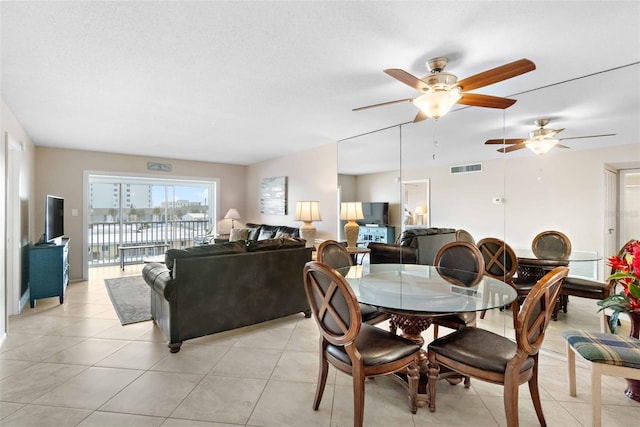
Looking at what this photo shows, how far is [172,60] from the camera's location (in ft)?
6.94

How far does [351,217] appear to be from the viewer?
450cm

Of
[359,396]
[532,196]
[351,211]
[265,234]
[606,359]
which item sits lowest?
[359,396]

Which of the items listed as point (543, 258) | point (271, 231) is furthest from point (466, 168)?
point (271, 231)

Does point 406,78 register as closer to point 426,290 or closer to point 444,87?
point 444,87

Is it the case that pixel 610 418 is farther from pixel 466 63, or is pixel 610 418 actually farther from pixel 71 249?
pixel 71 249

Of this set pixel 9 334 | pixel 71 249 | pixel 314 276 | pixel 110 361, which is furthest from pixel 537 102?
pixel 71 249

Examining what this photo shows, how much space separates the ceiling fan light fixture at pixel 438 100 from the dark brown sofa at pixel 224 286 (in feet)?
6.20

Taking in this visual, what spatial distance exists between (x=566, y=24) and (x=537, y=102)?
1.14 metres

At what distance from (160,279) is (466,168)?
10.8 feet

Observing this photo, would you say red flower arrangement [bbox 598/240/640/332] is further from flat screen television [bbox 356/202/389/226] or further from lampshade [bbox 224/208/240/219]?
lampshade [bbox 224/208/240/219]

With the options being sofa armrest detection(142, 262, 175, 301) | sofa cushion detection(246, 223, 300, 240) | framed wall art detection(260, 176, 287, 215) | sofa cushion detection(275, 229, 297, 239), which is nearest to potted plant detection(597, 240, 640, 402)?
sofa armrest detection(142, 262, 175, 301)

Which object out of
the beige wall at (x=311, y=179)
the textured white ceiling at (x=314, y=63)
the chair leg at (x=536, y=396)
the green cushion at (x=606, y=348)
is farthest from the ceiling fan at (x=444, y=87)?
the beige wall at (x=311, y=179)

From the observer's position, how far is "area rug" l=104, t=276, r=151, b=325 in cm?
344

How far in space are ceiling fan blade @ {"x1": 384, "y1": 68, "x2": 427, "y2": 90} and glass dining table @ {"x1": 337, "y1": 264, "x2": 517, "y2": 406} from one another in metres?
1.37
